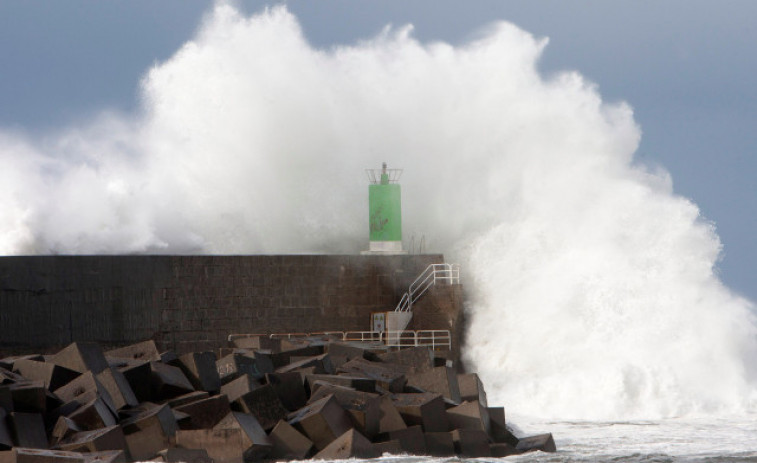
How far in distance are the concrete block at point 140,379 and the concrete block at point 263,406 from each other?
1.11 meters

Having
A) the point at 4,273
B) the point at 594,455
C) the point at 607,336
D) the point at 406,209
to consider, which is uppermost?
the point at 406,209

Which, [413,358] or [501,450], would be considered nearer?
[501,450]

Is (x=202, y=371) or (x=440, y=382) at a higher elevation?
(x=202, y=371)

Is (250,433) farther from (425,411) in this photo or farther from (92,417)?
(425,411)

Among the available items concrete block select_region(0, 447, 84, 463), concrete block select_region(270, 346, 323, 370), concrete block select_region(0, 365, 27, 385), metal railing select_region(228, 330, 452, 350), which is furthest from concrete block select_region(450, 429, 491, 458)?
metal railing select_region(228, 330, 452, 350)

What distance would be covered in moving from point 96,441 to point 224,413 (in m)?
1.31

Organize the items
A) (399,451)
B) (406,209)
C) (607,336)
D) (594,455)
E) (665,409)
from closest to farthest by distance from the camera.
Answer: (399,451)
(594,455)
(665,409)
(607,336)
(406,209)

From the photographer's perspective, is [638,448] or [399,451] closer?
[399,451]

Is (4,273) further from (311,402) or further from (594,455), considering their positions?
(594,455)

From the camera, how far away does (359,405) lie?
11.1 m

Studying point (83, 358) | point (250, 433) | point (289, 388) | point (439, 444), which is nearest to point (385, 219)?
point (289, 388)

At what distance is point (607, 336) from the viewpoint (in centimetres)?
1816

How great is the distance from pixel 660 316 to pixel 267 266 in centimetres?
653

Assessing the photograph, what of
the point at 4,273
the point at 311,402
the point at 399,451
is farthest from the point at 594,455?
A: the point at 4,273
